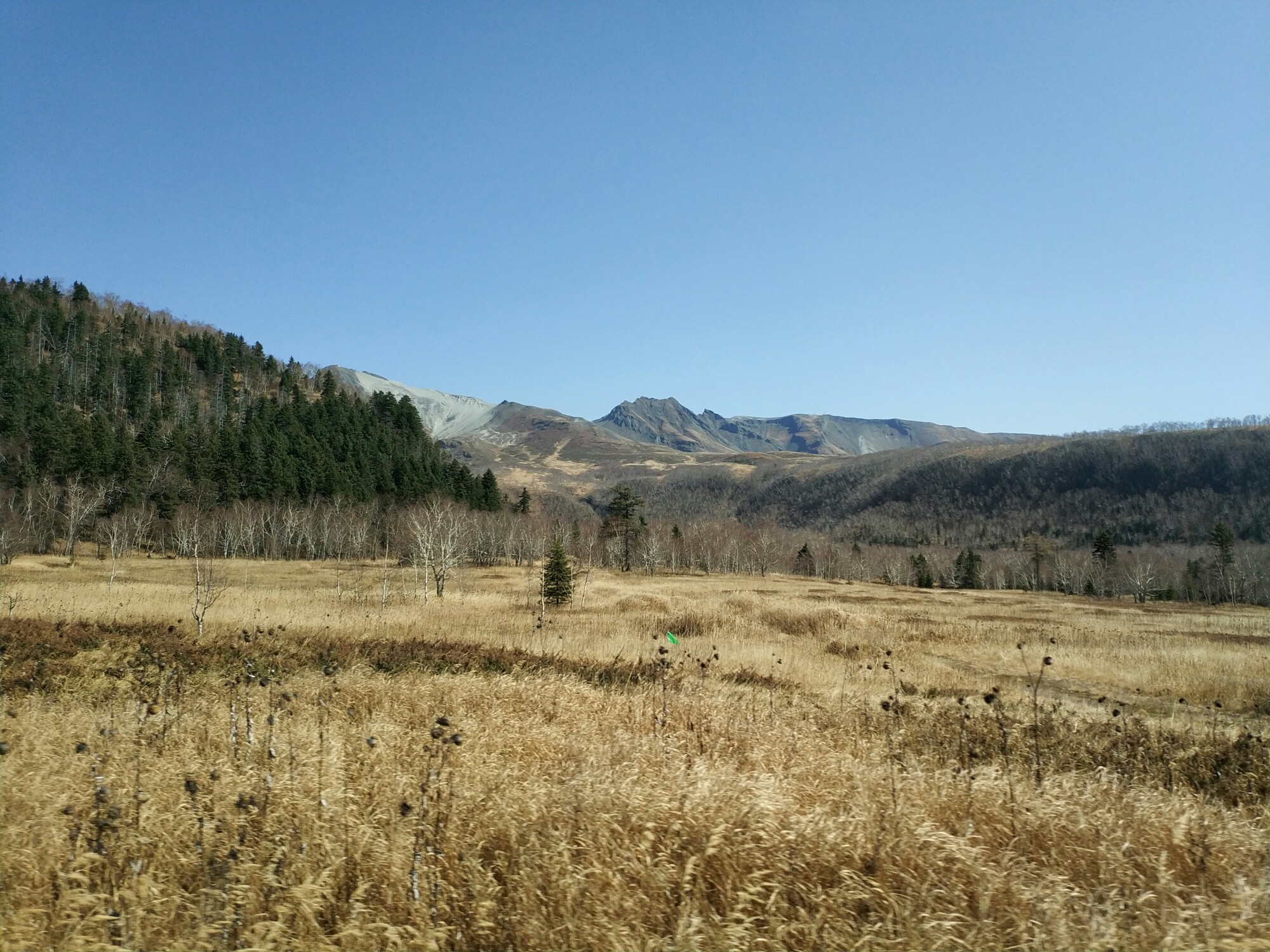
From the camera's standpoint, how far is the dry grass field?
4.00 m

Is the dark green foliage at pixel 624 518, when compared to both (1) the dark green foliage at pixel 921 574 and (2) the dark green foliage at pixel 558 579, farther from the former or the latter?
(2) the dark green foliage at pixel 558 579

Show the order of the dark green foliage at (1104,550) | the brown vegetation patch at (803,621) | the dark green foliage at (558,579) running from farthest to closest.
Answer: the dark green foliage at (1104,550)
the dark green foliage at (558,579)
the brown vegetation patch at (803,621)

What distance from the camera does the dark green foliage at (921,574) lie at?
3590 inches

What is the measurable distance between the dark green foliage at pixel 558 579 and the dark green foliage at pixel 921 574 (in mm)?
68409

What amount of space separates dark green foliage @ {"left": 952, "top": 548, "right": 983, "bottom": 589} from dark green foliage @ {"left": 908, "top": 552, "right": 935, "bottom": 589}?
4.77 m

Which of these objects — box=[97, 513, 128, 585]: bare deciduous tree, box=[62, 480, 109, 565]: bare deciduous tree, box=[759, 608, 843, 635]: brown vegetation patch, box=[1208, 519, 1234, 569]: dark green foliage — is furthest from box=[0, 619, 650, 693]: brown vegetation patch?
box=[1208, 519, 1234, 569]: dark green foliage

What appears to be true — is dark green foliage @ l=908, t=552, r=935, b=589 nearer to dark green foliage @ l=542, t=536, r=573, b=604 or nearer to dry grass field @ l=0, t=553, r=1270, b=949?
dark green foliage @ l=542, t=536, r=573, b=604

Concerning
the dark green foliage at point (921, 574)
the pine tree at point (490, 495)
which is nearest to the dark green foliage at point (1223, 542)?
the dark green foliage at point (921, 574)

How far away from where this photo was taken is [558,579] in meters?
34.4

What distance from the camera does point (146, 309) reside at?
154125mm

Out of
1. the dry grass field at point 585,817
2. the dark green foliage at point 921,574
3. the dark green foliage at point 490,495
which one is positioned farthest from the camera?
the dark green foliage at point 490,495

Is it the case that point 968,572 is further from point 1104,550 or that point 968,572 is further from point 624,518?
point 624,518

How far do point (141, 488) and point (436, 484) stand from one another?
3700 cm

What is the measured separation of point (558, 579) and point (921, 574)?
3014 inches
